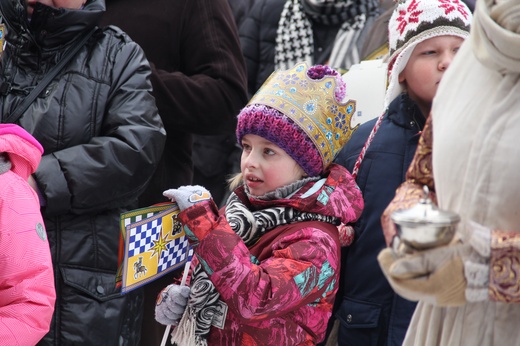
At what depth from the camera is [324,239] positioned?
3469 millimetres

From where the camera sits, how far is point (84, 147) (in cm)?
393

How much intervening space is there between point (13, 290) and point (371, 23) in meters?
3.33

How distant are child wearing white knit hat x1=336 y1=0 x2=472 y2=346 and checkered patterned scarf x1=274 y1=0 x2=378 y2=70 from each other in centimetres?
179

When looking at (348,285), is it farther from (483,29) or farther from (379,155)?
(483,29)

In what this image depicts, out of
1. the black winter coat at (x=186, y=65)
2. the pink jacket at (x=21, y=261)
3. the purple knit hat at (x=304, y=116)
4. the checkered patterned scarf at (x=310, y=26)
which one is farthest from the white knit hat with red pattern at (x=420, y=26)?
the checkered patterned scarf at (x=310, y=26)

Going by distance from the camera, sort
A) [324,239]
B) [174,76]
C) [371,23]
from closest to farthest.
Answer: [324,239], [174,76], [371,23]

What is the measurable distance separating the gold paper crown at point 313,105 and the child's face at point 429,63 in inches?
11.5

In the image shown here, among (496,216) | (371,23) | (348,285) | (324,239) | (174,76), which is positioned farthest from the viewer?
(371,23)

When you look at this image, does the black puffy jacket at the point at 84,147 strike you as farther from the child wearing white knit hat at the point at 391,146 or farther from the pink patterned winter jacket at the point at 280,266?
the child wearing white knit hat at the point at 391,146

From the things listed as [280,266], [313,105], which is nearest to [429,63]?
[313,105]

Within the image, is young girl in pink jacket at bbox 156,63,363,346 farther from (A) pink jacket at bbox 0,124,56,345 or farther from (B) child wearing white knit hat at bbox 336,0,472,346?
(A) pink jacket at bbox 0,124,56,345

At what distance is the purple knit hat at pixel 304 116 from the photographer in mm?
3666

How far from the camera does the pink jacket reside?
3.29 m

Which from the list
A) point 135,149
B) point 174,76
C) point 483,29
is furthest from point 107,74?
point 483,29
